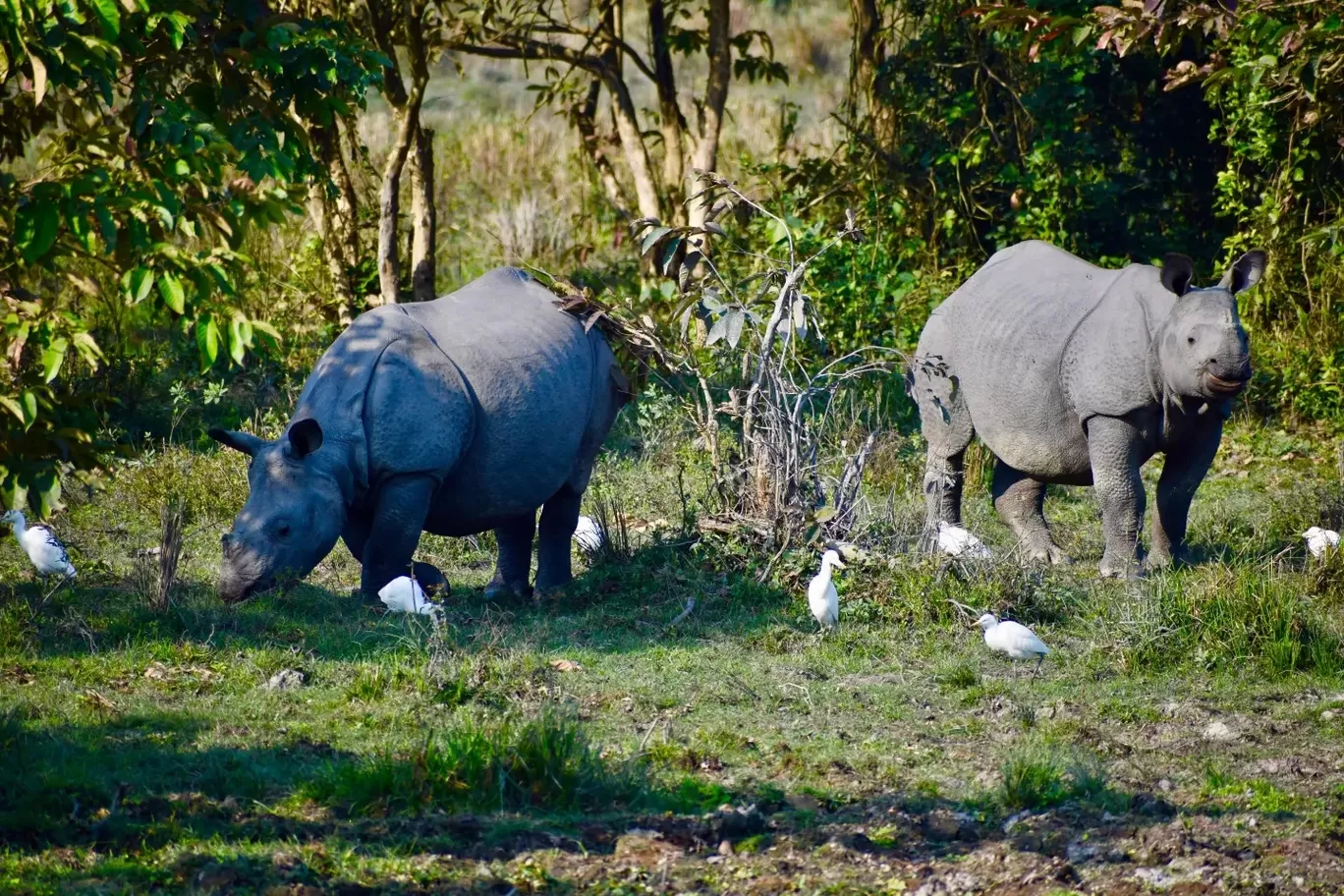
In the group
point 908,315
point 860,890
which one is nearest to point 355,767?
point 860,890

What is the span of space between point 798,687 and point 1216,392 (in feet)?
8.71

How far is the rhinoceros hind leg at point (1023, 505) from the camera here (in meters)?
9.75

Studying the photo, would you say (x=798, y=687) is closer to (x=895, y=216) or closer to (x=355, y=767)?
(x=355, y=767)

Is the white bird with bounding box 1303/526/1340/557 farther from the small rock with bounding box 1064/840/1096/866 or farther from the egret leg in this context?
the egret leg

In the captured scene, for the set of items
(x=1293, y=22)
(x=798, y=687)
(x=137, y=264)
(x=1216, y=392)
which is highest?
(x=1293, y=22)

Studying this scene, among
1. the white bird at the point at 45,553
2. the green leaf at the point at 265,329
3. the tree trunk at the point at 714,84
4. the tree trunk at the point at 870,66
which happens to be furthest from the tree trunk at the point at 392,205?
the green leaf at the point at 265,329

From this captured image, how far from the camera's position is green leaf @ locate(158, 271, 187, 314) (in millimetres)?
4957

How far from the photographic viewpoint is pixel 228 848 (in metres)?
5.07

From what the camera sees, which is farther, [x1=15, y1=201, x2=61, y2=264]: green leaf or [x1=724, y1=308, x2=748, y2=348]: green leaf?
[x1=724, y1=308, x2=748, y2=348]: green leaf

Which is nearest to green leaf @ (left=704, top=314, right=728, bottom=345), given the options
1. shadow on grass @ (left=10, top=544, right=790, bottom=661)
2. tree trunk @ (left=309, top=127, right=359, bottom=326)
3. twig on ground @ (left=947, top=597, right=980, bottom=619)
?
shadow on grass @ (left=10, top=544, right=790, bottom=661)

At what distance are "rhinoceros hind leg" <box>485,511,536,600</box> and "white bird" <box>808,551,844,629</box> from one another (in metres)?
1.61

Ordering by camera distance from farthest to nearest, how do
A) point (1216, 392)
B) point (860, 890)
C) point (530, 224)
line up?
point (530, 224)
point (1216, 392)
point (860, 890)

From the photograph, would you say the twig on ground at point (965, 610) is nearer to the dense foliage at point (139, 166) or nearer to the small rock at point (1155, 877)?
the small rock at point (1155, 877)

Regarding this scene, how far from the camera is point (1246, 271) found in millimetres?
8586
